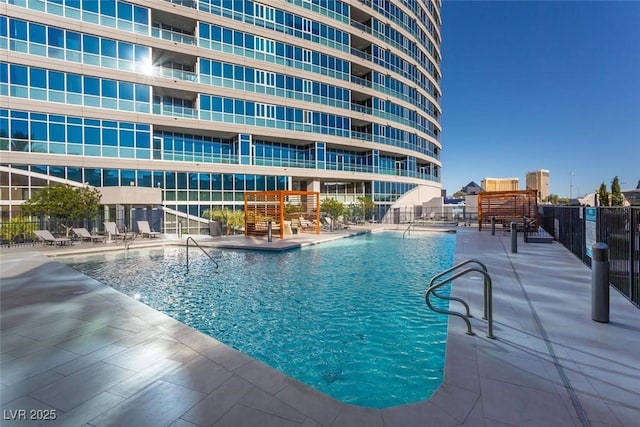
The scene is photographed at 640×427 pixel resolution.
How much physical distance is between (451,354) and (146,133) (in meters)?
27.3

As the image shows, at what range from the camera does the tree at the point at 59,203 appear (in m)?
16.9

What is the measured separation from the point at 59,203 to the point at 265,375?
61.5ft

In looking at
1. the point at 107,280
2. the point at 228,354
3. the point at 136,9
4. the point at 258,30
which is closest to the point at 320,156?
the point at 258,30

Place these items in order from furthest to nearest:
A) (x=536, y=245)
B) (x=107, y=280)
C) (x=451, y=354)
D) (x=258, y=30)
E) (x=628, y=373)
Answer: (x=258, y=30) < (x=536, y=245) < (x=107, y=280) < (x=451, y=354) < (x=628, y=373)

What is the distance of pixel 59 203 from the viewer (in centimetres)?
1700

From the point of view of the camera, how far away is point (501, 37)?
3309 centimetres

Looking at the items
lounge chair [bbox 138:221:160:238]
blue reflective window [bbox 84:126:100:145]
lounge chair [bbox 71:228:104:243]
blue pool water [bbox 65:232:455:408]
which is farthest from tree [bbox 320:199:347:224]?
blue reflective window [bbox 84:126:100:145]

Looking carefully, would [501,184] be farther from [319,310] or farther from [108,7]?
[319,310]

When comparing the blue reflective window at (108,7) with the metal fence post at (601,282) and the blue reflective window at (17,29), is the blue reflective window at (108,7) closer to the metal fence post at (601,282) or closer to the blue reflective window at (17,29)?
the blue reflective window at (17,29)

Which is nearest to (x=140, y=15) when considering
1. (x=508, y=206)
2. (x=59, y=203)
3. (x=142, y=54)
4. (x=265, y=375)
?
(x=142, y=54)

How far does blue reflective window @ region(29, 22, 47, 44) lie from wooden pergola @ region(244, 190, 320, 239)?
56.0 feet

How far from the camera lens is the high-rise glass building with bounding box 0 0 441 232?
21.6m

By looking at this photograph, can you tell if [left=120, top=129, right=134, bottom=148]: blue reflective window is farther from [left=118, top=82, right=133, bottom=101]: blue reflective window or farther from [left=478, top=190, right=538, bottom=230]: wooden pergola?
[left=478, top=190, right=538, bottom=230]: wooden pergola

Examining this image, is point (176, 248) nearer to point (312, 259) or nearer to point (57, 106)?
point (312, 259)
